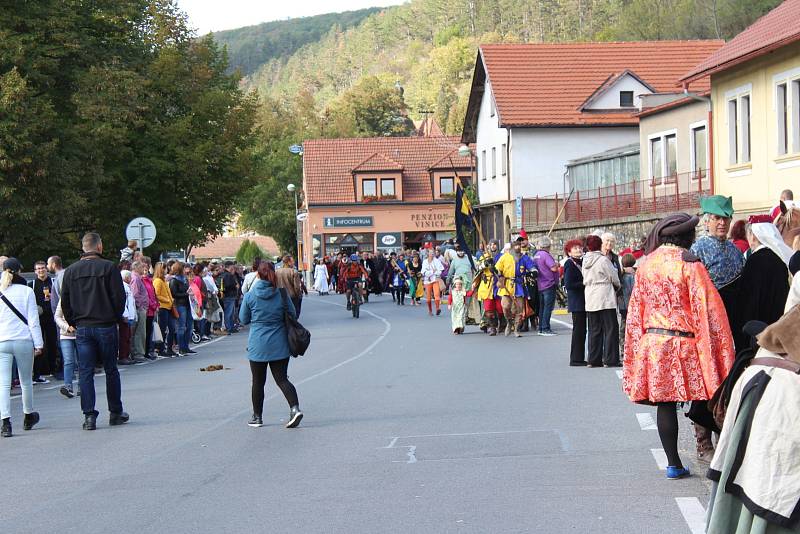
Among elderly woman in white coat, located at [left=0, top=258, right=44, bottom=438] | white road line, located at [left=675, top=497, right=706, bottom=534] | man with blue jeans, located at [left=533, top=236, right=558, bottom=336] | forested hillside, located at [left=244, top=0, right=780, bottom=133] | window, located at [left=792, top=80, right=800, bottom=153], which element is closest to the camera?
white road line, located at [left=675, top=497, right=706, bottom=534]

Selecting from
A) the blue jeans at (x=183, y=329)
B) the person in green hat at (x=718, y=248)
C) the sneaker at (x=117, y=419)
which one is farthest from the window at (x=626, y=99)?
the person in green hat at (x=718, y=248)

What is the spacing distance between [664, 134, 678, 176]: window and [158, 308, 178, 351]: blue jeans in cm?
1824

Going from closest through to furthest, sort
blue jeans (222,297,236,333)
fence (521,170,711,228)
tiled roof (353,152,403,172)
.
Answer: blue jeans (222,297,236,333)
fence (521,170,711,228)
tiled roof (353,152,403,172)

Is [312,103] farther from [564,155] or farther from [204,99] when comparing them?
[204,99]

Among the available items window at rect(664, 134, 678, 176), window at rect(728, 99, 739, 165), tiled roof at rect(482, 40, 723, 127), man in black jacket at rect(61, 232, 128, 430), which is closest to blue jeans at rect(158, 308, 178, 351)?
man in black jacket at rect(61, 232, 128, 430)

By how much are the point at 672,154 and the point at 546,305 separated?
633 inches

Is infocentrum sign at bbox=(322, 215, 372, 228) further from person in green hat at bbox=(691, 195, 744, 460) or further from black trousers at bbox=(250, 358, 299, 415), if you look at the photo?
person in green hat at bbox=(691, 195, 744, 460)

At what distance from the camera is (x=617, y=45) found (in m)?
55.7

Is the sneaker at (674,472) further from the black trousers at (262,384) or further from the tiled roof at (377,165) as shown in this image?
the tiled roof at (377,165)

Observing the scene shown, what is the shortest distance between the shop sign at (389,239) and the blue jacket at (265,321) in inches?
2440

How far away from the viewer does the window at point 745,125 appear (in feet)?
93.8

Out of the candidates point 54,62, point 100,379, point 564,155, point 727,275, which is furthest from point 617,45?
point 727,275

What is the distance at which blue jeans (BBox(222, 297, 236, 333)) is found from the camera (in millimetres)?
29938

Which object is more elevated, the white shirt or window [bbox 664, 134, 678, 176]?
window [bbox 664, 134, 678, 176]
